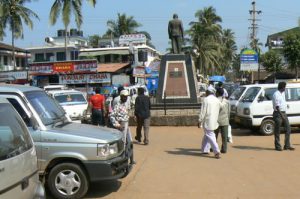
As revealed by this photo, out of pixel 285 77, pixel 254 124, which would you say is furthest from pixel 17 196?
pixel 285 77

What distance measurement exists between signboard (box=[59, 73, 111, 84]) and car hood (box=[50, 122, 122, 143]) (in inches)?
978

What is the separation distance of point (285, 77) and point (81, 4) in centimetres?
2010

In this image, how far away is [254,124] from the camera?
1605 centimetres

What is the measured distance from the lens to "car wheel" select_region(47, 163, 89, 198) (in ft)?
23.8

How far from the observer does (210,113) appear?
36.4 ft

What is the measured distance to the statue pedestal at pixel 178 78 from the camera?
22.0m

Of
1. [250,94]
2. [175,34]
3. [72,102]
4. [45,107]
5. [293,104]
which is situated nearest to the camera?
[45,107]

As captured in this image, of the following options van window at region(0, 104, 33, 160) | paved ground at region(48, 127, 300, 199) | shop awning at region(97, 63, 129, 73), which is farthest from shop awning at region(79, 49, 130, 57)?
van window at region(0, 104, 33, 160)

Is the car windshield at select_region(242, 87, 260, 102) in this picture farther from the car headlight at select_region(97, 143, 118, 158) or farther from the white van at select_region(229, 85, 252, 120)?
the car headlight at select_region(97, 143, 118, 158)

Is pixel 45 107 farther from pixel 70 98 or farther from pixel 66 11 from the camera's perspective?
pixel 66 11

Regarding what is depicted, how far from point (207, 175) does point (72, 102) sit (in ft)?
37.8

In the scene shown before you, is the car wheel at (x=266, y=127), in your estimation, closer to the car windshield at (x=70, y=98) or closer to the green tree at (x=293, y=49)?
the car windshield at (x=70, y=98)

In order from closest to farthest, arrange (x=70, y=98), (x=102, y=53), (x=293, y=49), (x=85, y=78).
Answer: (x=70, y=98)
(x=85, y=78)
(x=293, y=49)
(x=102, y=53)

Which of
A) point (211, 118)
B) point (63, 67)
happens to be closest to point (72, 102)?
point (211, 118)
